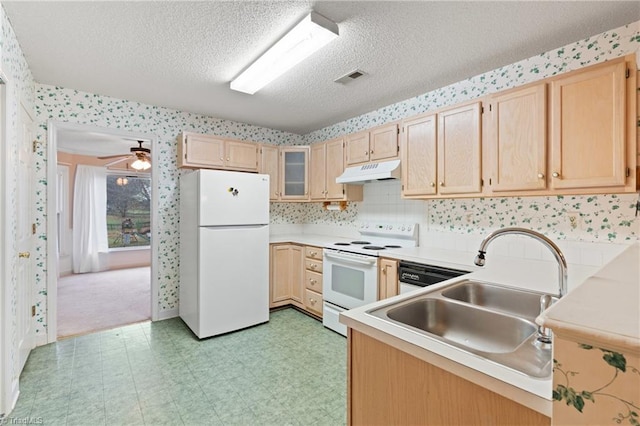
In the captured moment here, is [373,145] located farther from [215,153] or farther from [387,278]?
[215,153]

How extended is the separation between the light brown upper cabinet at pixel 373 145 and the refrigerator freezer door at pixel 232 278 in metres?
1.31

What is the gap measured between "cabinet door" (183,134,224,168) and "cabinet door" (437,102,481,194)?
8.04ft

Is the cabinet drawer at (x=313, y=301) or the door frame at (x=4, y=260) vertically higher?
the door frame at (x=4, y=260)

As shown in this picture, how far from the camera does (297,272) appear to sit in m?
3.80

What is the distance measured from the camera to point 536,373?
73 centimetres

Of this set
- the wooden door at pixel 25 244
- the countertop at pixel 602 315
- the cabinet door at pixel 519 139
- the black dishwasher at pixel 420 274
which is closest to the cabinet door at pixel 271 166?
the black dishwasher at pixel 420 274

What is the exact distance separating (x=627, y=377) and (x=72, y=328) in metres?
4.30

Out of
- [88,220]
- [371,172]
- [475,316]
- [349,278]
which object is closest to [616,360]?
[475,316]

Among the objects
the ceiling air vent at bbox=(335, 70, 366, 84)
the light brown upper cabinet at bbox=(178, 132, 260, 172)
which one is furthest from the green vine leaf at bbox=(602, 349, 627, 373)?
the light brown upper cabinet at bbox=(178, 132, 260, 172)

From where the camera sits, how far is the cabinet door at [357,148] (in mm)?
3352

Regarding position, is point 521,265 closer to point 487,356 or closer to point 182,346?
point 487,356

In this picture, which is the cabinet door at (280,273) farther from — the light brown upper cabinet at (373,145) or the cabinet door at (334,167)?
the light brown upper cabinet at (373,145)

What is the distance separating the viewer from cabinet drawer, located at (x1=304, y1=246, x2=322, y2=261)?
11.4 ft

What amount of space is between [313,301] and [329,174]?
155 centimetres
